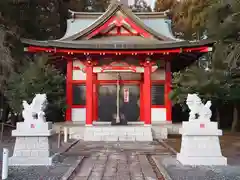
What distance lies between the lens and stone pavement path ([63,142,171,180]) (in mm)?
7922

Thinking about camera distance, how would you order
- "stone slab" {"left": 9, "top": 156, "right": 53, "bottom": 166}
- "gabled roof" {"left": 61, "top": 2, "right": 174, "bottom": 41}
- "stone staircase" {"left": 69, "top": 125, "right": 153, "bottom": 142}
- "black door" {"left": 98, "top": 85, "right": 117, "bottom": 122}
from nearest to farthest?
"stone slab" {"left": 9, "top": 156, "right": 53, "bottom": 166}
"stone staircase" {"left": 69, "top": 125, "right": 153, "bottom": 142}
"gabled roof" {"left": 61, "top": 2, "right": 174, "bottom": 41}
"black door" {"left": 98, "top": 85, "right": 117, "bottom": 122}

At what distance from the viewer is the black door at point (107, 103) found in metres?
19.2

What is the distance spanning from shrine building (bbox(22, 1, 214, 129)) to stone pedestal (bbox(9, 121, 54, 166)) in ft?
24.7

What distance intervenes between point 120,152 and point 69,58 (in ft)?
26.7

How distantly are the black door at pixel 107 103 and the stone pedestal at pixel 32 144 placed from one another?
9.78m

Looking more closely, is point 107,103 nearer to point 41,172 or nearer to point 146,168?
point 146,168

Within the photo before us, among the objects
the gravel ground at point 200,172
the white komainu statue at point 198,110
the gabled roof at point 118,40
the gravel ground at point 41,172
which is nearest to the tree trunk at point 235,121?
the gabled roof at point 118,40

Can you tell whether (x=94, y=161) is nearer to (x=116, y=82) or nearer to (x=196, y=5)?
(x=116, y=82)

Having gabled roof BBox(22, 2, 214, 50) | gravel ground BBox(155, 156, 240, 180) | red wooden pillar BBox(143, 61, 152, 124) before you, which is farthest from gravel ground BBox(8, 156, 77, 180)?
gabled roof BBox(22, 2, 214, 50)

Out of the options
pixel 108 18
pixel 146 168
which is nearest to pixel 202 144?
pixel 146 168

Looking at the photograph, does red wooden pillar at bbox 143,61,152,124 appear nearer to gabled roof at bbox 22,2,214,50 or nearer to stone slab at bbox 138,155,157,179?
gabled roof at bbox 22,2,214,50

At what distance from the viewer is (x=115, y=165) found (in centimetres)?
938

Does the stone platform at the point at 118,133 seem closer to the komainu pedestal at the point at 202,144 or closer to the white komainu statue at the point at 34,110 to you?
the white komainu statue at the point at 34,110

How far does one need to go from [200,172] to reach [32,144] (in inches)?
186
